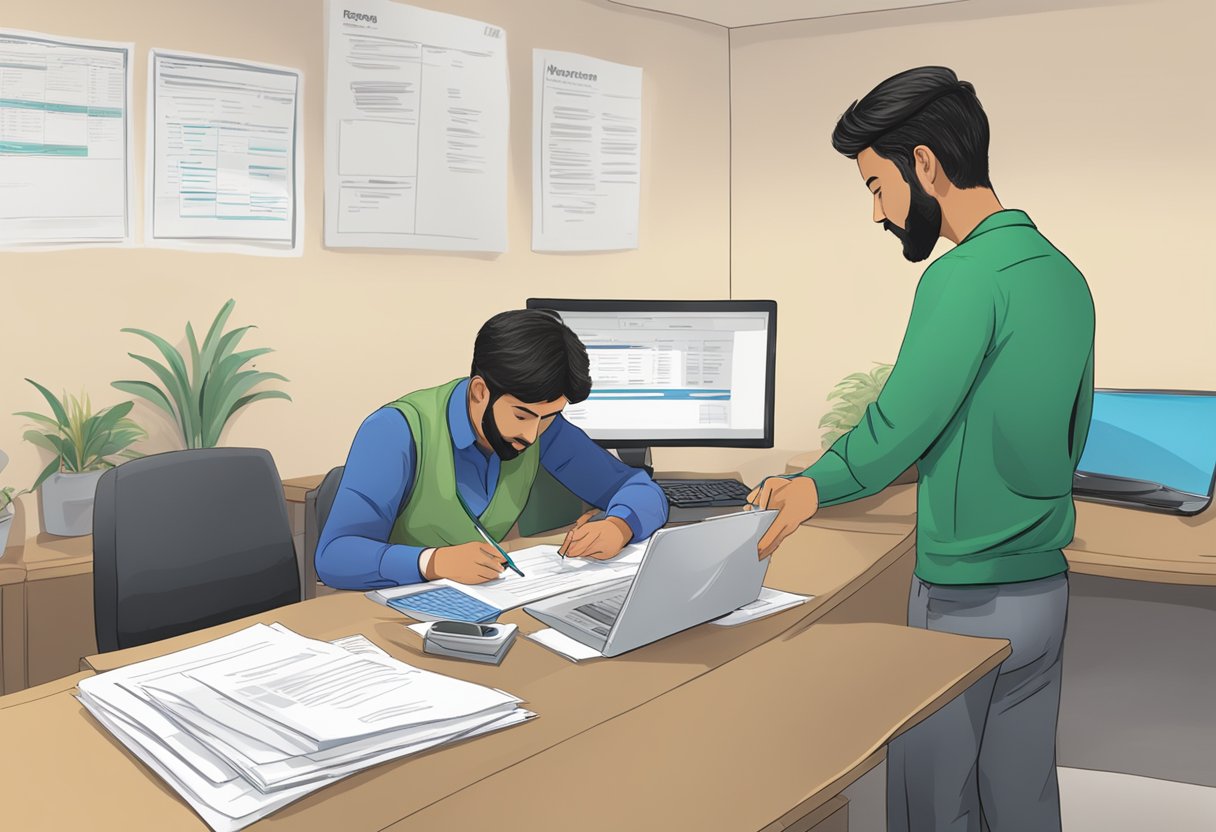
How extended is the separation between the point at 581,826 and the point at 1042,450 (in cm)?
97

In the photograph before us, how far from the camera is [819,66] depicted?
12.0 feet

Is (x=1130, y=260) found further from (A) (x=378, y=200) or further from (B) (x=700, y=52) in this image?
(A) (x=378, y=200)

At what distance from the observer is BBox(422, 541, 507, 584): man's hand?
1828 mm

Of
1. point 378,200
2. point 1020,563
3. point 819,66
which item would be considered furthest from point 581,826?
point 819,66

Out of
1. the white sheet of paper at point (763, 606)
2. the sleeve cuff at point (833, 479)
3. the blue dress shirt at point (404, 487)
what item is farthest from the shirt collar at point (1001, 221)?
the blue dress shirt at point (404, 487)

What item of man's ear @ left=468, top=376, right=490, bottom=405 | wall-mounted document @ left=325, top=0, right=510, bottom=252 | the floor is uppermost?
wall-mounted document @ left=325, top=0, right=510, bottom=252

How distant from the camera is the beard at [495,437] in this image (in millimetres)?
2021

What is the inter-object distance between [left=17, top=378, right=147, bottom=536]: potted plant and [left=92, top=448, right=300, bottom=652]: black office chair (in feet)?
1.86

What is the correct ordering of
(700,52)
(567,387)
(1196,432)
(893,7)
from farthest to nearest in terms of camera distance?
(700,52) < (893,7) < (1196,432) < (567,387)

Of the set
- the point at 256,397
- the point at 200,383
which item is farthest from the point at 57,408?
the point at 256,397

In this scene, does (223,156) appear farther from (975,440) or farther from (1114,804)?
(1114,804)

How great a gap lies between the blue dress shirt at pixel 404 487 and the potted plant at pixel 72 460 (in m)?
0.82

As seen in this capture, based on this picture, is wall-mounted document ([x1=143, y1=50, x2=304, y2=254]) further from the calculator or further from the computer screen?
the calculator

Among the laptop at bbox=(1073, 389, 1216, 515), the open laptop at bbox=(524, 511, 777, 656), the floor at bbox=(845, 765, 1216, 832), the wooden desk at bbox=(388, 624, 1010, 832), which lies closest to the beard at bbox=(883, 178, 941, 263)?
the open laptop at bbox=(524, 511, 777, 656)
